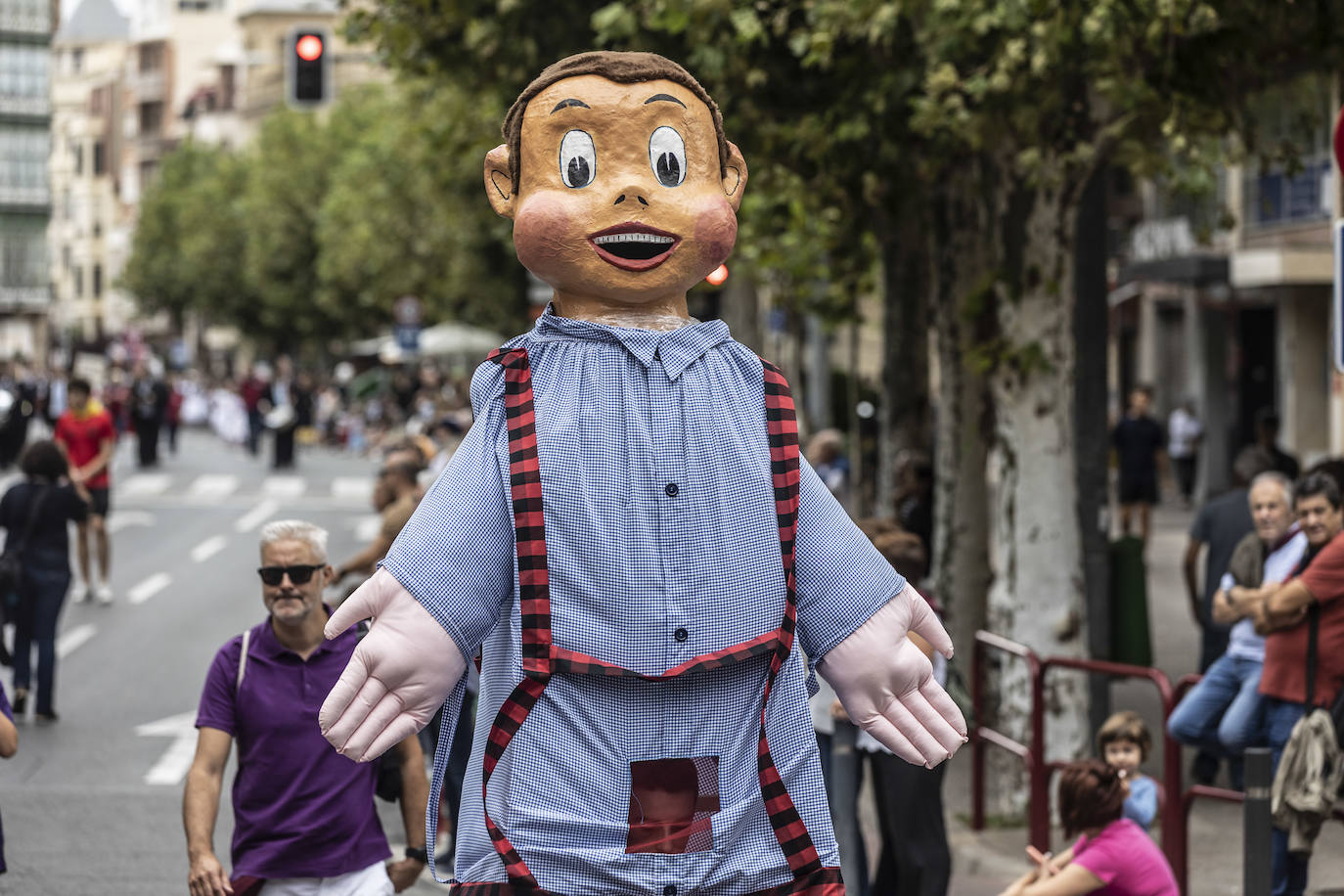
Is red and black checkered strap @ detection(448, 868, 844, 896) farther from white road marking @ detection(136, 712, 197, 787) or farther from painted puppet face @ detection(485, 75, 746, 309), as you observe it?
white road marking @ detection(136, 712, 197, 787)

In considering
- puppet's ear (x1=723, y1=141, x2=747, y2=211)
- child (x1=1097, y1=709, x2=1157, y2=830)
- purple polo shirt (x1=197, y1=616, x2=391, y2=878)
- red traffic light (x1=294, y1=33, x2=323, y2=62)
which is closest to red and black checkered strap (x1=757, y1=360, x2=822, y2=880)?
puppet's ear (x1=723, y1=141, x2=747, y2=211)

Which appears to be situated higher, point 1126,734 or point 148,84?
point 148,84

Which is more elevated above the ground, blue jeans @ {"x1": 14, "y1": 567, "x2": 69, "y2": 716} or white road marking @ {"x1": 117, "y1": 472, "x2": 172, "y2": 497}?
white road marking @ {"x1": 117, "y1": 472, "x2": 172, "y2": 497}

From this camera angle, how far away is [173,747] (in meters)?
11.3

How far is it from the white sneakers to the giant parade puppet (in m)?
14.3

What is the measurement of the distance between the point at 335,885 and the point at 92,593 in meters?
13.3

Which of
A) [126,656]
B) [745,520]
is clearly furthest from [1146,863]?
[126,656]

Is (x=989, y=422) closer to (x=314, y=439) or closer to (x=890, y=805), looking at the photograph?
(x=890, y=805)

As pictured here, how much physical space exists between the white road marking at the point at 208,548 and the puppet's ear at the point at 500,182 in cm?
1794

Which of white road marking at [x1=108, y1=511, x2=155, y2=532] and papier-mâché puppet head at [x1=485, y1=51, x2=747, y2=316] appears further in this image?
white road marking at [x1=108, y1=511, x2=155, y2=532]

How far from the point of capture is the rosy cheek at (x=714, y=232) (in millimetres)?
3988

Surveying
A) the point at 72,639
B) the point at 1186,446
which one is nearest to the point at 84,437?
the point at 72,639

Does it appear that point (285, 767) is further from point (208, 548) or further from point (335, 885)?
point (208, 548)

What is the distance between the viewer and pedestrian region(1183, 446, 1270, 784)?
10.4 m
